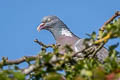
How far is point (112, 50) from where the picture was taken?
6.57 ft

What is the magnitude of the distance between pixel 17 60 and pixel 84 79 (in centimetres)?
116

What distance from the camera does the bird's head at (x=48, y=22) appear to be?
9.62 m

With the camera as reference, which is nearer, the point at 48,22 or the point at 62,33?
the point at 62,33

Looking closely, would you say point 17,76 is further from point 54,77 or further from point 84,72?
point 84,72

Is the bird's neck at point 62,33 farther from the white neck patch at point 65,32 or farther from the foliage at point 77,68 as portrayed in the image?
the foliage at point 77,68

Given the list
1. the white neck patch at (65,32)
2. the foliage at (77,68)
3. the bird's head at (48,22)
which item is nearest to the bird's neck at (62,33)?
the white neck patch at (65,32)

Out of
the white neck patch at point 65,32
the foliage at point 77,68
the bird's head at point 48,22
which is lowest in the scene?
the foliage at point 77,68

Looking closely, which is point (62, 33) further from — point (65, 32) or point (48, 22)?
point (48, 22)

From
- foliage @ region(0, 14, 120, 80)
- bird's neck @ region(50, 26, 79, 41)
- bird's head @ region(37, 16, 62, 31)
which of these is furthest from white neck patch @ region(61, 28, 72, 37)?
foliage @ region(0, 14, 120, 80)

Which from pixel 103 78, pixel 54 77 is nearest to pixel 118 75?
pixel 103 78

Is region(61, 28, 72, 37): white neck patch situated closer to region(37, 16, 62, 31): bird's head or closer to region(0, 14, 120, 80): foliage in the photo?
region(37, 16, 62, 31): bird's head

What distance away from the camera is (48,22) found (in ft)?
32.1

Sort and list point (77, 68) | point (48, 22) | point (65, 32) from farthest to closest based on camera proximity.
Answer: point (48, 22), point (65, 32), point (77, 68)

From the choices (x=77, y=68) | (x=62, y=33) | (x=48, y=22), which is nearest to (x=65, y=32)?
(x=62, y=33)
